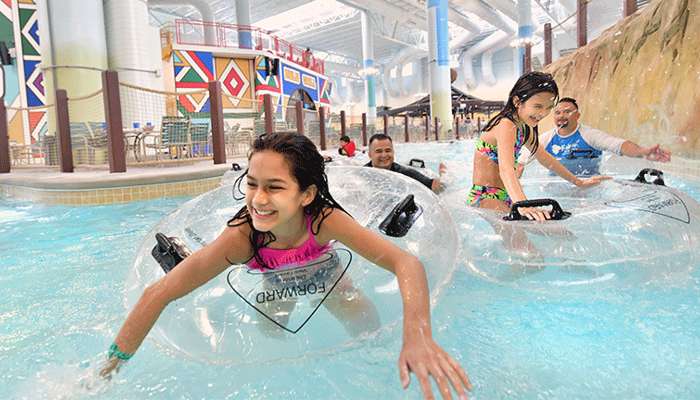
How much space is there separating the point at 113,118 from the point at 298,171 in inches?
229

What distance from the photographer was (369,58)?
23.3 m

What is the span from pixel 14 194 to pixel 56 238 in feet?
10.8

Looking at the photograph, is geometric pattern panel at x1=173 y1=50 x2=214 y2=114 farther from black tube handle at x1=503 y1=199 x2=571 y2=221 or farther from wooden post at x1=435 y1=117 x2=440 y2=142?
black tube handle at x1=503 y1=199 x2=571 y2=221

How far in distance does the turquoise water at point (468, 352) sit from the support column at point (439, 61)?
16886 mm

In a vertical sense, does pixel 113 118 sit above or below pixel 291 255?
above

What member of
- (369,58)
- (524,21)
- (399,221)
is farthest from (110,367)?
(369,58)

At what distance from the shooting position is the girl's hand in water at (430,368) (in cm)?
93

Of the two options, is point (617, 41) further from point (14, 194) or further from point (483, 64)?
point (483, 64)

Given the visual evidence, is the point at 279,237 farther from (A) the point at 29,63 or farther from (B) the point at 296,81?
(B) the point at 296,81

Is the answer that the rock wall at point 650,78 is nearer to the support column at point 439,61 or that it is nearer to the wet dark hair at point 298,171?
the wet dark hair at point 298,171

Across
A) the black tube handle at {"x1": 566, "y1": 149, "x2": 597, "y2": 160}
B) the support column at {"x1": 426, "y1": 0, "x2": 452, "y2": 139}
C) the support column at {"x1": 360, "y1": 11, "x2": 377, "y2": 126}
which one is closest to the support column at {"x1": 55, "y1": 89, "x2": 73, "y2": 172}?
the black tube handle at {"x1": 566, "y1": 149, "x2": 597, "y2": 160}

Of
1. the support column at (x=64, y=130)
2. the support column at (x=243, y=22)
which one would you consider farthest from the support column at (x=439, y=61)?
the support column at (x=64, y=130)

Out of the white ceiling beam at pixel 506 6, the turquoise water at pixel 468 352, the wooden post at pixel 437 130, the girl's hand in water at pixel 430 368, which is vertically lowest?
the turquoise water at pixel 468 352

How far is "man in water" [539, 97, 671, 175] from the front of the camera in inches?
137
